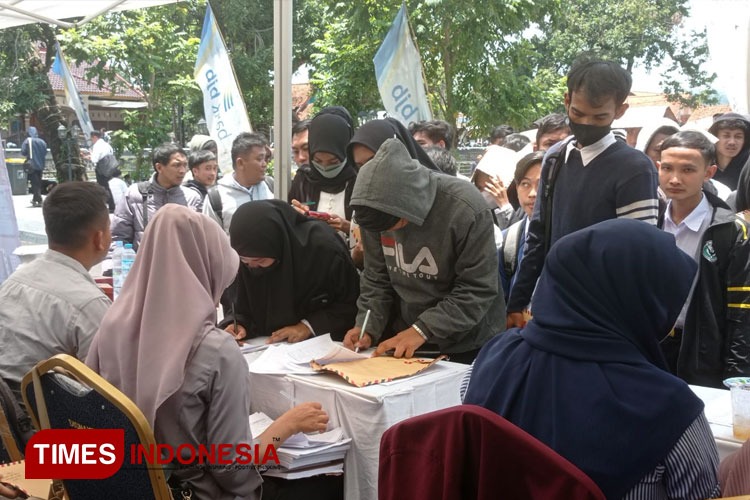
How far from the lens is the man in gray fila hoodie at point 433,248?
2453 millimetres

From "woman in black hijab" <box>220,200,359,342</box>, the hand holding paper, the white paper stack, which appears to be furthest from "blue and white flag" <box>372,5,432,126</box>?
the white paper stack

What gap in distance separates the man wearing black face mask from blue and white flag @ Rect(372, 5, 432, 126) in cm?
397

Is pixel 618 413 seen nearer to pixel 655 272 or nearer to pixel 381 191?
pixel 655 272

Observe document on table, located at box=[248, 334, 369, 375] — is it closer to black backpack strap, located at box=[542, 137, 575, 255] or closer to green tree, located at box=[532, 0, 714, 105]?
black backpack strap, located at box=[542, 137, 575, 255]

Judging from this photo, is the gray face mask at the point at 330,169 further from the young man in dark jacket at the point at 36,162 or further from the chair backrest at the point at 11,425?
the young man in dark jacket at the point at 36,162

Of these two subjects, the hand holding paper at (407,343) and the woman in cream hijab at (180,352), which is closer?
the woman in cream hijab at (180,352)

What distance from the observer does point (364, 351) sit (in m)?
2.71

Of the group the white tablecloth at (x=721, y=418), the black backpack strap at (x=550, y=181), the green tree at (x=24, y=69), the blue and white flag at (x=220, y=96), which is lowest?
the white tablecloth at (x=721, y=418)

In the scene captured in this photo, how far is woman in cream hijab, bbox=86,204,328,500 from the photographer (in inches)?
72.2

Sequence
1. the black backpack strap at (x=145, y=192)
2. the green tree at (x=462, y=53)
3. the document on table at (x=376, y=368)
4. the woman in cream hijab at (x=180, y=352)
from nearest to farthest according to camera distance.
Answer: the woman in cream hijab at (x=180, y=352) < the document on table at (x=376, y=368) < the black backpack strap at (x=145, y=192) < the green tree at (x=462, y=53)

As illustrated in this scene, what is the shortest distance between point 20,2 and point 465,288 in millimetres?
4223

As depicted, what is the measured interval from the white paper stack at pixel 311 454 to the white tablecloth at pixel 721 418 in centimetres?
105

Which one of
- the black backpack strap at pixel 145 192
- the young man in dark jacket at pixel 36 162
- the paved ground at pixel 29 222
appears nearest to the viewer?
the black backpack strap at pixel 145 192

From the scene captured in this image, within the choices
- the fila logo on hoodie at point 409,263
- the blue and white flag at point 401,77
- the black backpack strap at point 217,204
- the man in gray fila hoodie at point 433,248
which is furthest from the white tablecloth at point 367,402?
the blue and white flag at point 401,77
